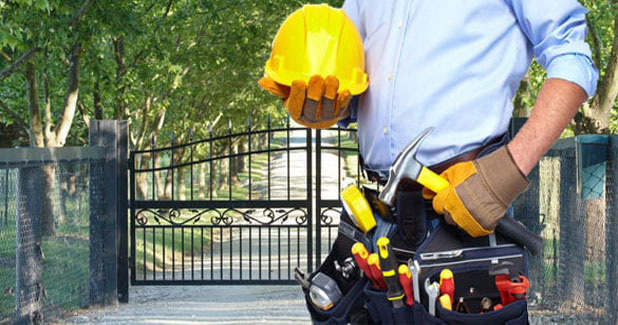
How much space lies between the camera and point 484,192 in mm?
2318

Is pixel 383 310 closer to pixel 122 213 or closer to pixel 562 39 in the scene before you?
pixel 562 39

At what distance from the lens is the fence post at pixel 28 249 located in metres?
7.81

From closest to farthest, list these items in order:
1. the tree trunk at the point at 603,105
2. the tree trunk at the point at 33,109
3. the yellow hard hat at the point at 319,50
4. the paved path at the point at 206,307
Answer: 1. the yellow hard hat at the point at 319,50
2. the paved path at the point at 206,307
3. the tree trunk at the point at 603,105
4. the tree trunk at the point at 33,109

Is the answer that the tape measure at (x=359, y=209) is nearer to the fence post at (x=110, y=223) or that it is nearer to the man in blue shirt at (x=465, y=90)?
the man in blue shirt at (x=465, y=90)

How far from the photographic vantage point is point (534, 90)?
717 inches

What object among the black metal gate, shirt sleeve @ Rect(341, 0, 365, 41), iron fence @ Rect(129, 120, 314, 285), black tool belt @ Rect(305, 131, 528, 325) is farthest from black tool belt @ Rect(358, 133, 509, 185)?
iron fence @ Rect(129, 120, 314, 285)

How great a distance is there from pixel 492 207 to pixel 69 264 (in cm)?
767

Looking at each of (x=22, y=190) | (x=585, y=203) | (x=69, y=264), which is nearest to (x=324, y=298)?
(x=585, y=203)

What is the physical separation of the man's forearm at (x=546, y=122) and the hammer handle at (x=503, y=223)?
0.51ft

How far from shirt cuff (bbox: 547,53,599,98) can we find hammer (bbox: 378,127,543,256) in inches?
13.5

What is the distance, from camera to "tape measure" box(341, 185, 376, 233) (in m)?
2.66

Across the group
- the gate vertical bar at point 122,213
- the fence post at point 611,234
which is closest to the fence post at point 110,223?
the gate vertical bar at point 122,213

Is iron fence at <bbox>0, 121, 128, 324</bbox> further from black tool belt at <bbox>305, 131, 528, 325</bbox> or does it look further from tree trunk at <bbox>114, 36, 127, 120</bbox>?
tree trunk at <bbox>114, 36, 127, 120</bbox>

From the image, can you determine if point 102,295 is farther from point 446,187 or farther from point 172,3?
point 172,3
